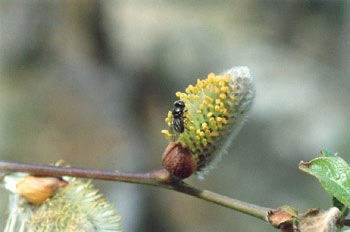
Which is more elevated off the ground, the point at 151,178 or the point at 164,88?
the point at 151,178

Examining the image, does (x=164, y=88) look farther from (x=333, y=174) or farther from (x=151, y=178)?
(x=333, y=174)

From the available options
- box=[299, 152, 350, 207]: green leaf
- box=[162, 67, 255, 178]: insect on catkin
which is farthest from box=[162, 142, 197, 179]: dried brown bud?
box=[299, 152, 350, 207]: green leaf

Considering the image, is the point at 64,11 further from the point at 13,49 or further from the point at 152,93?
the point at 152,93

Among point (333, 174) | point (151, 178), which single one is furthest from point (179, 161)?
point (333, 174)

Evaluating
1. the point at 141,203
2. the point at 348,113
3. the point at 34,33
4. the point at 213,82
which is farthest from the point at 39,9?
the point at 213,82

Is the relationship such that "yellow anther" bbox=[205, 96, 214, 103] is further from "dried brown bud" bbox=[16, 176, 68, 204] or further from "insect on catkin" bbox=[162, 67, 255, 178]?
"dried brown bud" bbox=[16, 176, 68, 204]

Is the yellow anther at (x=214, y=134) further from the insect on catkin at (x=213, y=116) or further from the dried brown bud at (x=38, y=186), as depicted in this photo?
the dried brown bud at (x=38, y=186)

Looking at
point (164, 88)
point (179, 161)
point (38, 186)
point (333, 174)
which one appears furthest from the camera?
point (164, 88)

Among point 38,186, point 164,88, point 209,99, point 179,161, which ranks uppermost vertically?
point 209,99
